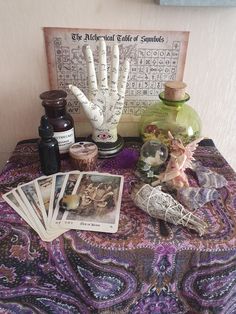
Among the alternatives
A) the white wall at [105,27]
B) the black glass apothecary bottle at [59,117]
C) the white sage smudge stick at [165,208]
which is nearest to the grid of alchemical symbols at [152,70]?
the white wall at [105,27]

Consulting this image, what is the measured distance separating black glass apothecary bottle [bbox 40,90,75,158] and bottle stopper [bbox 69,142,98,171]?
31 millimetres

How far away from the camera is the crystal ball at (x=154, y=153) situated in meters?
0.73

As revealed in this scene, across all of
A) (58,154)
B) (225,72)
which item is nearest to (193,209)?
(58,154)

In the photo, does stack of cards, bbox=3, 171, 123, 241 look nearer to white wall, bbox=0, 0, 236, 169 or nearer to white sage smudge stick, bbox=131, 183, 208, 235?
white sage smudge stick, bbox=131, 183, 208, 235

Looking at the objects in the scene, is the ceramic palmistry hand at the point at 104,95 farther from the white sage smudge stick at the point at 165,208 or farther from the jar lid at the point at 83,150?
the white sage smudge stick at the point at 165,208

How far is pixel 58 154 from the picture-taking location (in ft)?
2.47

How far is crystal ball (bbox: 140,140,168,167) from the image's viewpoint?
0.73 m

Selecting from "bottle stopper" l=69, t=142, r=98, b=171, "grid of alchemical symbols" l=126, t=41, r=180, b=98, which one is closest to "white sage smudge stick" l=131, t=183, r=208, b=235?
"bottle stopper" l=69, t=142, r=98, b=171

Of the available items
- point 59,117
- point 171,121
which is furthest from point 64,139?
point 171,121

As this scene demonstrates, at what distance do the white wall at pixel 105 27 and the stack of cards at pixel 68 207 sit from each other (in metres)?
0.31

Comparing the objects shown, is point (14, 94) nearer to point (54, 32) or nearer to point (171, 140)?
point (54, 32)

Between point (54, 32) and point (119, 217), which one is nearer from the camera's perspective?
point (119, 217)

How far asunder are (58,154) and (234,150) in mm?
692

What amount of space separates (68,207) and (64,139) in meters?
0.22
